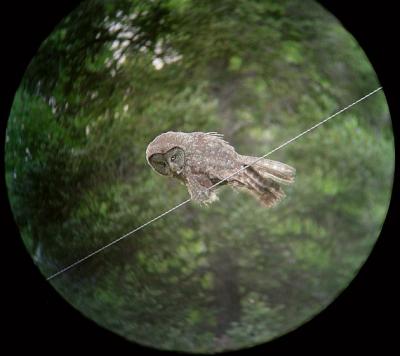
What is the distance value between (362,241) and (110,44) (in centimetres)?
146

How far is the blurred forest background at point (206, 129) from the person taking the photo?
2.70m

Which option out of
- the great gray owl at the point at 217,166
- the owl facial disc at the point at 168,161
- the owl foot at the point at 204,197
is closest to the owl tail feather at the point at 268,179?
the great gray owl at the point at 217,166

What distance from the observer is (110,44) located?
9.43 ft

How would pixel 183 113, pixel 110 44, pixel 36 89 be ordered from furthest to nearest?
pixel 36 89 → pixel 110 44 → pixel 183 113

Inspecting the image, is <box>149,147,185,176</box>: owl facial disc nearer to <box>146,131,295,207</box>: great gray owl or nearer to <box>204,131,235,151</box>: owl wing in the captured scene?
<box>146,131,295,207</box>: great gray owl

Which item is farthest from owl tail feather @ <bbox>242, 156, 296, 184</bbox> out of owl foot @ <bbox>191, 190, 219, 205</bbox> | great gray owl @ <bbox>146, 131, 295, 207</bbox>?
owl foot @ <bbox>191, 190, 219, 205</bbox>

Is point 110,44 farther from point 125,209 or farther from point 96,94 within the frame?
point 125,209

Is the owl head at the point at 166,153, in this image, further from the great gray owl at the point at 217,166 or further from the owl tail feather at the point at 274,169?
the owl tail feather at the point at 274,169

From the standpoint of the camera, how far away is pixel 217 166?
277cm

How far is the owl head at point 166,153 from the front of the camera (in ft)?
8.93

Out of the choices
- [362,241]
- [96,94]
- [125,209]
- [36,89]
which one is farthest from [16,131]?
[362,241]

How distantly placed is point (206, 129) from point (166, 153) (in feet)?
0.65

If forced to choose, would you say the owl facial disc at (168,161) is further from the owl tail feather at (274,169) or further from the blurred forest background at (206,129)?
the owl tail feather at (274,169)

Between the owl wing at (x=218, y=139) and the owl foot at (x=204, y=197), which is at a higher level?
the owl wing at (x=218, y=139)
